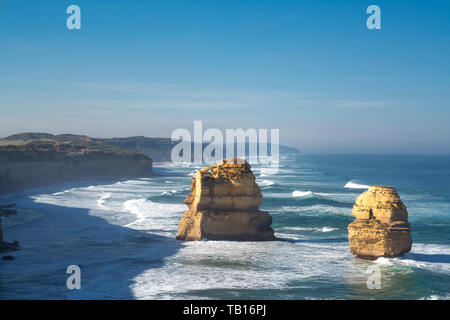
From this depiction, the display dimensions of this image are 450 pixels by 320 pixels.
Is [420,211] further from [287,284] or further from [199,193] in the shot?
[287,284]

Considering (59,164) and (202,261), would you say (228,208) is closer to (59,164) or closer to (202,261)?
(202,261)

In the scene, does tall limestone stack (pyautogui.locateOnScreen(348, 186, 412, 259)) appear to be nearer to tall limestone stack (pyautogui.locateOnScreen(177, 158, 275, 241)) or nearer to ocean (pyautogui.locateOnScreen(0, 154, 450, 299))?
ocean (pyautogui.locateOnScreen(0, 154, 450, 299))

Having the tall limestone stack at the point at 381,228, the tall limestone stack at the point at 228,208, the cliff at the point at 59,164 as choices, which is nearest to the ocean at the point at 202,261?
the tall limestone stack at the point at 381,228

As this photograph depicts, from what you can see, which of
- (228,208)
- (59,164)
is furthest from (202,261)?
(59,164)

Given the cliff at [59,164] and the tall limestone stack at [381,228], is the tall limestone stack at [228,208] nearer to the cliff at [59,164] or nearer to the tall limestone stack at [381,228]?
the tall limestone stack at [381,228]

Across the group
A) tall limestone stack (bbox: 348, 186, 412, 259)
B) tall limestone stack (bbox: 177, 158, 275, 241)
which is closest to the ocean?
tall limestone stack (bbox: 348, 186, 412, 259)
